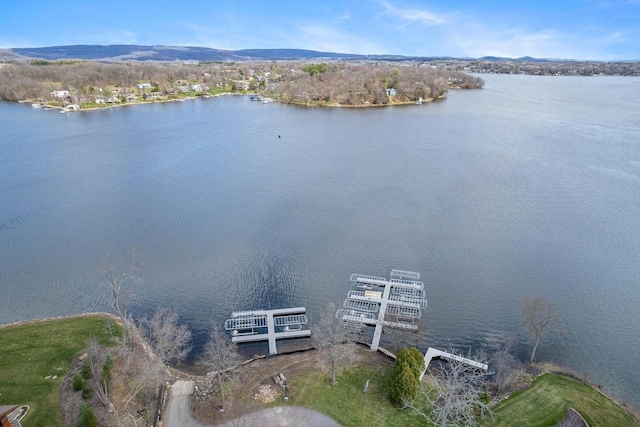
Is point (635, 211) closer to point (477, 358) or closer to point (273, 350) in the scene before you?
point (477, 358)

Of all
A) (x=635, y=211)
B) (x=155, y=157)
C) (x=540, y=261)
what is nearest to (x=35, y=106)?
(x=155, y=157)

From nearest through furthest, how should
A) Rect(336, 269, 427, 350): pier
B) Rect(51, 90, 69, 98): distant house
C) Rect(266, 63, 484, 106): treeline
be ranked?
Rect(336, 269, 427, 350): pier
Rect(266, 63, 484, 106): treeline
Rect(51, 90, 69, 98): distant house

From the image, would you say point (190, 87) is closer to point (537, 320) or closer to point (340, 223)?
point (340, 223)

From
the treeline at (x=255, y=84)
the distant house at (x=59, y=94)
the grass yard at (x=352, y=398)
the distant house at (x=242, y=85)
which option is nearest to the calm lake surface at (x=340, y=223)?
the grass yard at (x=352, y=398)

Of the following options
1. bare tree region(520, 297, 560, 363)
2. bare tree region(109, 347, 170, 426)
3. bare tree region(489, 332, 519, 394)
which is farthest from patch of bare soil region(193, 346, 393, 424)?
bare tree region(520, 297, 560, 363)

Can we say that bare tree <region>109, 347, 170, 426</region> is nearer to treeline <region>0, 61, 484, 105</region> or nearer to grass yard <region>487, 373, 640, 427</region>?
grass yard <region>487, 373, 640, 427</region>

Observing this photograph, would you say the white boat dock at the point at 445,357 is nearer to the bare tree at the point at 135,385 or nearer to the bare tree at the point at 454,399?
the bare tree at the point at 454,399
